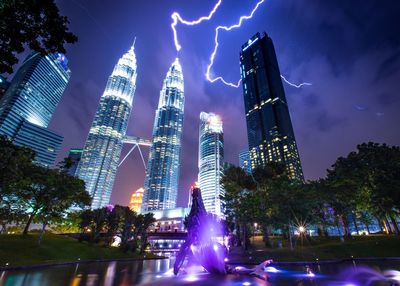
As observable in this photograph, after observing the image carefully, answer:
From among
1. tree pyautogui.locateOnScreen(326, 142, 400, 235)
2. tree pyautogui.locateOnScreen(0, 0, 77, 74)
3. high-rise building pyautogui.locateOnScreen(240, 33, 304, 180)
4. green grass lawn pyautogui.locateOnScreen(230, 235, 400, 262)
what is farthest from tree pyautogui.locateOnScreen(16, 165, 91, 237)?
high-rise building pyautogui.locateOnScreen(240, 33, 304, 180)

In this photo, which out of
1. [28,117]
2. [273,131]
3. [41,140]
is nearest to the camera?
[41,140]

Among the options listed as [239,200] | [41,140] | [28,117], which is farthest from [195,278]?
[28,117]

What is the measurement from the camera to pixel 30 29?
30.3 feet

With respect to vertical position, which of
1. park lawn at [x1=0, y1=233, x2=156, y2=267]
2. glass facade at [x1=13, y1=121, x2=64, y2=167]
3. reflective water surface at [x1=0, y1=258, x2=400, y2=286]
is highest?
glass facade at [x1=13, y1=121, x2=64, y2=167]

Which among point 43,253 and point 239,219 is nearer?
point 43,253

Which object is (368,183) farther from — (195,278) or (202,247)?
(195,278)

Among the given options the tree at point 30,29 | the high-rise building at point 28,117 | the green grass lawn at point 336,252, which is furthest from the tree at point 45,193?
the high-rise building at point 28,117

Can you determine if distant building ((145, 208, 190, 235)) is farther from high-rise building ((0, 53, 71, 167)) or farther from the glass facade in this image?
the glass facade

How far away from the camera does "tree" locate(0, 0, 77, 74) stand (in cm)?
877

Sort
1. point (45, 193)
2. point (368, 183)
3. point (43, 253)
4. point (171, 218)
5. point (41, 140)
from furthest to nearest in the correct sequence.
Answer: point (41, 140)
point (171, 218)
point (368, 183)
point (45, 193)
point (43, 253)

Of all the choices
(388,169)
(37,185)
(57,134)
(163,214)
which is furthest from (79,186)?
(57,134)

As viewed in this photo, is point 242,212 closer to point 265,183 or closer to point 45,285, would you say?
point 265,183

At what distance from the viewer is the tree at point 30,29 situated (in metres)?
8.77

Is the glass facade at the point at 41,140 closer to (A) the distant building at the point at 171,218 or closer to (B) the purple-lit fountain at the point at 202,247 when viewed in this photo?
(A) the distant building at the point at 171,218
